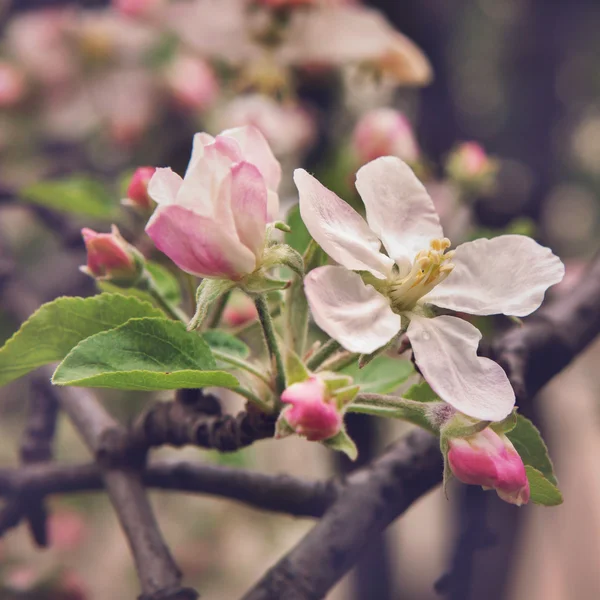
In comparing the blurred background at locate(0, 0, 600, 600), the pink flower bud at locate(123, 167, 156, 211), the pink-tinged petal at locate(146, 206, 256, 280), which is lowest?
the blurred background at locate(0, 0, 600, 600)

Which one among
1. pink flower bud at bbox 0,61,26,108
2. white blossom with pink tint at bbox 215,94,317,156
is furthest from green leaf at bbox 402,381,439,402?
pink flower bud at bbox 0,61,26,108

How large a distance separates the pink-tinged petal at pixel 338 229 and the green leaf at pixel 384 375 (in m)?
0.10

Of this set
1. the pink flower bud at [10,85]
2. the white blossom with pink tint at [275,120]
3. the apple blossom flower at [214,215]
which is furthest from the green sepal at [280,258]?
the pink flower bud at [10,85]

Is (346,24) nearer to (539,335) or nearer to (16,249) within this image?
(539,335)

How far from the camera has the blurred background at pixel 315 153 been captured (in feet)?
2.36

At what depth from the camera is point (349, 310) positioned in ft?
0.98

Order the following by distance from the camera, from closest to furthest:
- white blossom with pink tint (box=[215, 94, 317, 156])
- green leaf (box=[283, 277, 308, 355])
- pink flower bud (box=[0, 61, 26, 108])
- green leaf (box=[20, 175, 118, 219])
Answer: green leaf (box=[283, 277, 308, 355]), green leaf (box=[20, 175, 118, 219]), white blossom with pink tint (box=[215, 94, 317, 156]), pink flower bud (box=[0, 61, 26, 108])

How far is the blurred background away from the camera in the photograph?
0.72 m

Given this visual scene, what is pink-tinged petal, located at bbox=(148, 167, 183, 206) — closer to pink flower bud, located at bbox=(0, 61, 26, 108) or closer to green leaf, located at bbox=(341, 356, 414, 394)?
green leaf, located at bbox=(341, 356, 414, 394)

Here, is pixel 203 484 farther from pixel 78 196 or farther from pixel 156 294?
pixel 78 196

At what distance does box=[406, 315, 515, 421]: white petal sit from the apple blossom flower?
9cm

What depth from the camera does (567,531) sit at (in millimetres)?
1385

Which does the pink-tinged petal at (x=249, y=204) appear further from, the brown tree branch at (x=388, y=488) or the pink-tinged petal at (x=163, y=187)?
the brown tree branch at (x=388, y=488)

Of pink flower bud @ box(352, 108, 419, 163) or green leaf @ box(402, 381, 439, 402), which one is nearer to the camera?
green leaf @ box(402, 381, 439, 402)
